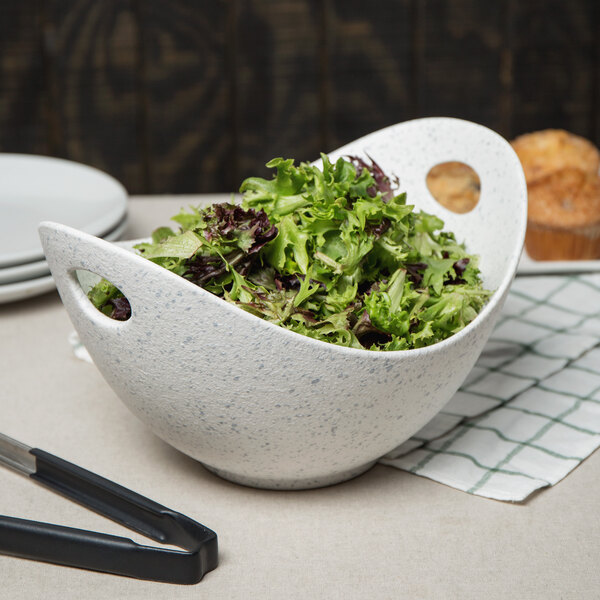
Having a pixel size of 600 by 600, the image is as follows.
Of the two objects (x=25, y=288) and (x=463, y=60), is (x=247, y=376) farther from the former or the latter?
(x=463, y=60)

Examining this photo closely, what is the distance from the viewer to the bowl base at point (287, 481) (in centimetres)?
72

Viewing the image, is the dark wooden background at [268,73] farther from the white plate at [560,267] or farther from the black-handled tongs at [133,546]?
the black-handled tongs at [133,546]

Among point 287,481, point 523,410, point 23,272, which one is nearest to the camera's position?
point 287,481

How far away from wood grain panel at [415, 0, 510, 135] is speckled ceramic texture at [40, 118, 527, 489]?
166cm

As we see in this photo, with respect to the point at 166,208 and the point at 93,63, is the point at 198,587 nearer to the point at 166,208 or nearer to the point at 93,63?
the point at 166,208

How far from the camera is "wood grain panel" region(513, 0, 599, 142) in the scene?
7.44 feet

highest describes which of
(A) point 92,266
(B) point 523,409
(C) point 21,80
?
(A) point 92,266

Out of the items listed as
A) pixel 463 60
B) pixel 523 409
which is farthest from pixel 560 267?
pixel 463 60

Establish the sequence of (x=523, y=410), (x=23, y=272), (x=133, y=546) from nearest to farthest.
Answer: (x=133, y=546) → (x=523, y=410) → (x=23, y=272)

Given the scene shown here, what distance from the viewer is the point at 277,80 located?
91.4 inches

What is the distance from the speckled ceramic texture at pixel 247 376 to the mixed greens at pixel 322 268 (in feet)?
0.11

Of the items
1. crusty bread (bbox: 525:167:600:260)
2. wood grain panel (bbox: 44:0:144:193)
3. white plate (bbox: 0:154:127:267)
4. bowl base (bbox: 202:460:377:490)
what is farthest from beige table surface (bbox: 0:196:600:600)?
wood grain panel (bbox: 44:0:144:193)

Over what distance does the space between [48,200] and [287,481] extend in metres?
0.74

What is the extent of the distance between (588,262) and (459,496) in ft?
1.84
